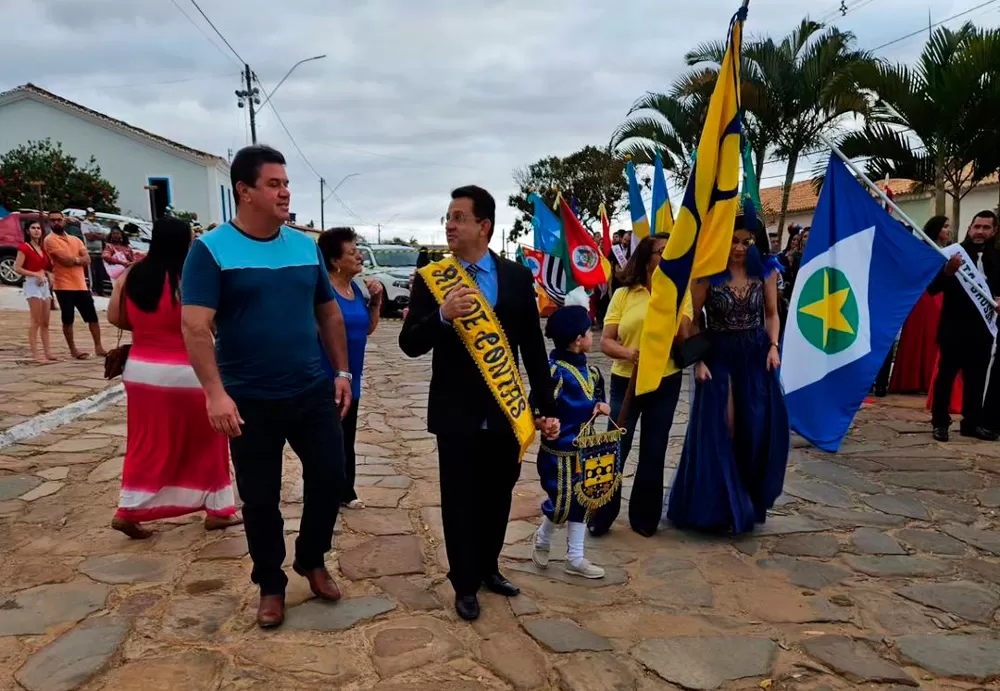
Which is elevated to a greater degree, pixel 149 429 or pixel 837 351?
pixel 837 351

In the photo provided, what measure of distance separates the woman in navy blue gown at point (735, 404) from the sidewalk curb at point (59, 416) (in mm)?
5079

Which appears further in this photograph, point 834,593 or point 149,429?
point 149,429

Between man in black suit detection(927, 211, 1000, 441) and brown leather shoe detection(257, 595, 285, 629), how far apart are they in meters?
5.65

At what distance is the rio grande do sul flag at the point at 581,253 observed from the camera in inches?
308

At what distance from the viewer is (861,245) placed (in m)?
5.05

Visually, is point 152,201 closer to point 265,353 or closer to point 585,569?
point 265,353

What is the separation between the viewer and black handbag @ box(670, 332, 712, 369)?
4.05m

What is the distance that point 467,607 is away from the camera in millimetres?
3184

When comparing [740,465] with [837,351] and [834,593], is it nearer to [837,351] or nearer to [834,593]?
[834,593]

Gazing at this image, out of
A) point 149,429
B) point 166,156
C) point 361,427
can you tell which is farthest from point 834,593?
point 166,156

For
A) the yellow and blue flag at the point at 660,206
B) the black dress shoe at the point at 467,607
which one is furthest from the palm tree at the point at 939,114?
the black dress shoe at the point at 467,607

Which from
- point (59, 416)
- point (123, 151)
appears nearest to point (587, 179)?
point (123, 151)

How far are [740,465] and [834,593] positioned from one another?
2.97ft

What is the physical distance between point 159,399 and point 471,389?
189cm
